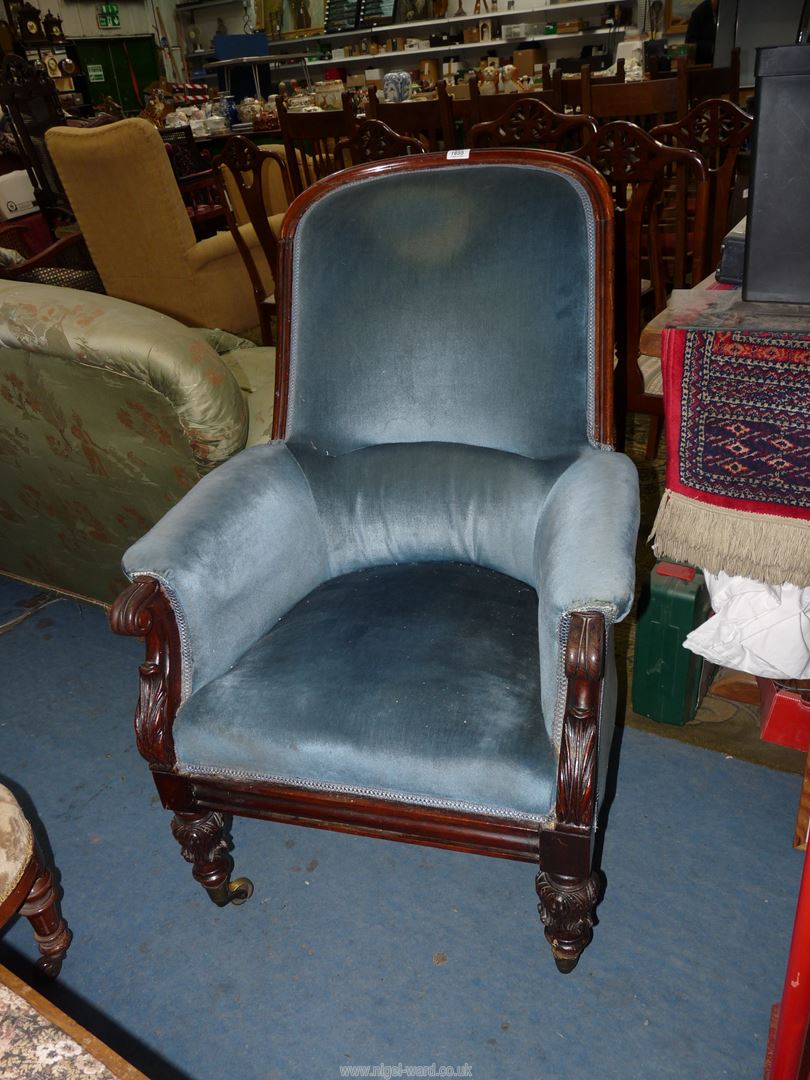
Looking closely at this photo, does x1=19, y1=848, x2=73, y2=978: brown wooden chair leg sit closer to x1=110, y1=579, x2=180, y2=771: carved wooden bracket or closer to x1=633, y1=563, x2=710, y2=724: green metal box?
x1=110, y1=579, x2=180, y2=771: carved wooden bracket

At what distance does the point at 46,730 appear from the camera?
1723mm

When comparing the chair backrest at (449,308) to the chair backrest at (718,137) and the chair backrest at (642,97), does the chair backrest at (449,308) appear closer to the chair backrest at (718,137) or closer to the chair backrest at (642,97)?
→ the chair backrest at (718,137)

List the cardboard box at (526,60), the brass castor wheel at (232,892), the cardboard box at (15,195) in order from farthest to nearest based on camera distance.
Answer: the cardboard box at (526,60)
the cardboard box at (15,195)
the brass castor wheel at (232,892)

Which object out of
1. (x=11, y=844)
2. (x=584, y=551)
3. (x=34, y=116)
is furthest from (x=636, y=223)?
(x=34, y=116)

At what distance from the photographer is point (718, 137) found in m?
2.19

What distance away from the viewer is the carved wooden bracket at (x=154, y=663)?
40.0 inches

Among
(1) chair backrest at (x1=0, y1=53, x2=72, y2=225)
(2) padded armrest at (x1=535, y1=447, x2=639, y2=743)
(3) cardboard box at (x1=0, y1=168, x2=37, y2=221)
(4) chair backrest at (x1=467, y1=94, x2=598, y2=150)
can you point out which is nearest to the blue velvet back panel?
(2) padded armrest at (x1=535, y1=447, x2=639, y2=743)

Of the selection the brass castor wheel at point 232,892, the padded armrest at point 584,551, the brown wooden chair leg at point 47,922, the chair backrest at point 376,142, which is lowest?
the brass castor wheel at point 232,892

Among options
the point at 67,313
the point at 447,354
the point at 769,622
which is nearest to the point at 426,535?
the point at 447,354

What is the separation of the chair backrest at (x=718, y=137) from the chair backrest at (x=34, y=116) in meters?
3.63

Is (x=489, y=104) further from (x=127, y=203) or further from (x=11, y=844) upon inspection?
(x=11, y=844)

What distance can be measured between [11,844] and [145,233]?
9.17 feet

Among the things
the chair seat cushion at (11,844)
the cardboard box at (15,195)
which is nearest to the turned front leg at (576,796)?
the chair seat cushion at (11,844)

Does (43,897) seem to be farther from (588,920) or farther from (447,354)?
(447,354)
